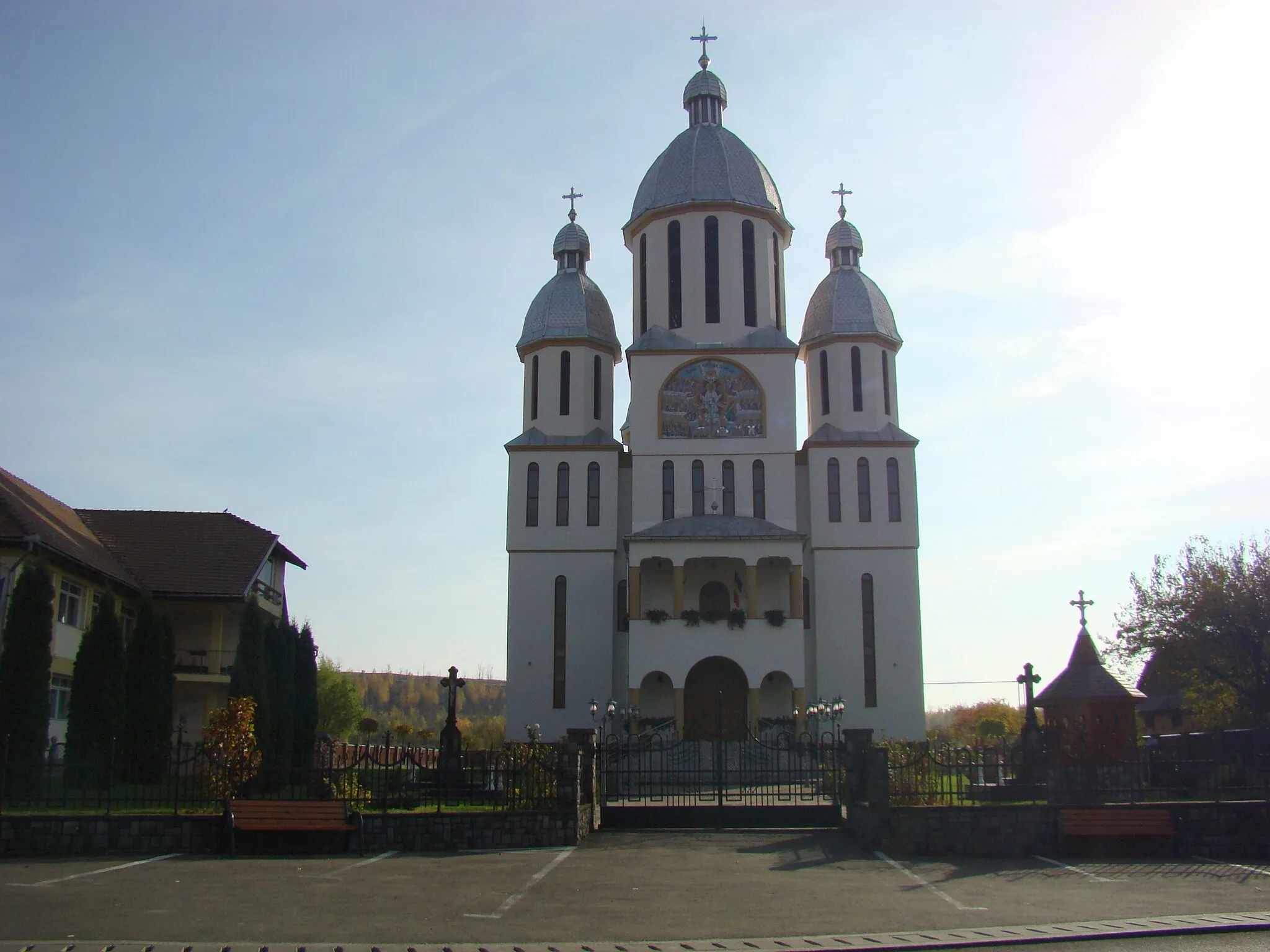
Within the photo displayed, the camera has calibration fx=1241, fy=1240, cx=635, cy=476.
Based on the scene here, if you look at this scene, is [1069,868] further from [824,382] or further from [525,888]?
[824,382]

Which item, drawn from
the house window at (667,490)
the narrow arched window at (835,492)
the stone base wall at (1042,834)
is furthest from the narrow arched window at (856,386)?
the stone base wall at (1042,834)

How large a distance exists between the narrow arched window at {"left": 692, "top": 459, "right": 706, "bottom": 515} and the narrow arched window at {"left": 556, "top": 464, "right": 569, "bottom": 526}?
4188 millimetres

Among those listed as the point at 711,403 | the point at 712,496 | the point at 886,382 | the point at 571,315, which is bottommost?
the point at 712,496

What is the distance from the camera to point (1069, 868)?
16141 mm

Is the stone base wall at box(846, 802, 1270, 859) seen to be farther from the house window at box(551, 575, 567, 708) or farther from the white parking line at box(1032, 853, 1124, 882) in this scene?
the house window at box(551, 575, 567, 708)

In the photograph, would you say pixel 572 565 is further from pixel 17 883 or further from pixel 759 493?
pixel 17 883

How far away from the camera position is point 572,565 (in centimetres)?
4019

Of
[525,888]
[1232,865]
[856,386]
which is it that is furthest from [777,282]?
[525,888]

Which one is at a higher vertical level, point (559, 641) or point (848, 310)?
point (848, 310)

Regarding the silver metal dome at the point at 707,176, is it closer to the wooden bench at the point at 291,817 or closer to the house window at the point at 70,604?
the house window at the point at 70,604

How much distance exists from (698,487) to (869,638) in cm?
720

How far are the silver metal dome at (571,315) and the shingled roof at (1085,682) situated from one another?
19.0 metres

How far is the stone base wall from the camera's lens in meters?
17.4

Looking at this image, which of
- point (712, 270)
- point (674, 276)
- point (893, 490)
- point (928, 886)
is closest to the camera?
point (928, 886)
